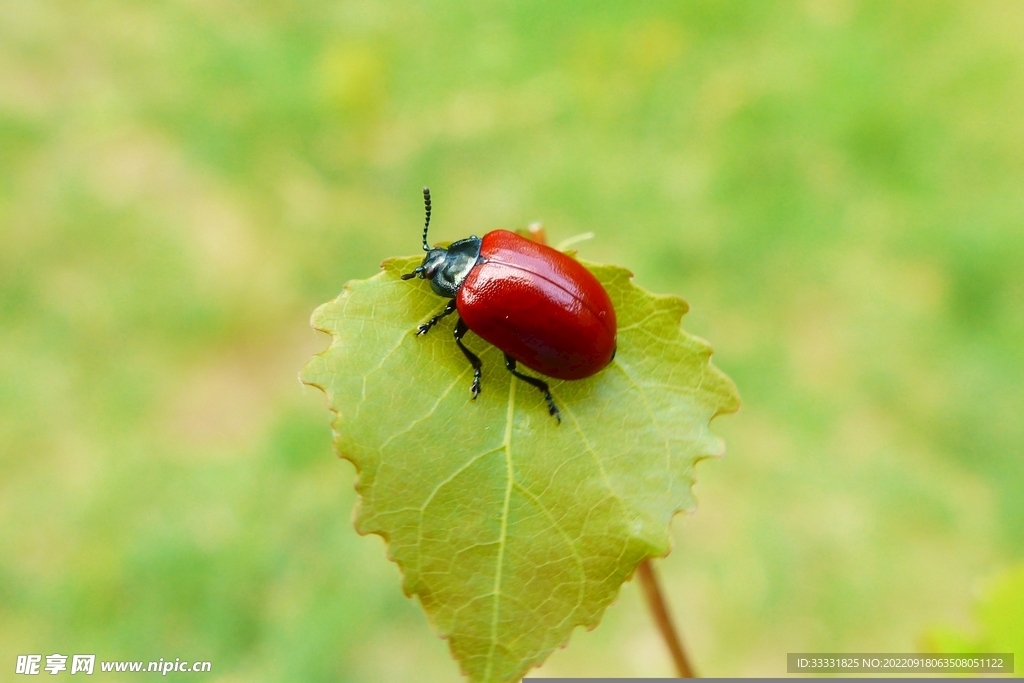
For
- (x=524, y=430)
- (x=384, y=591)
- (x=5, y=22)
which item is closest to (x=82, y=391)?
(x=384, y=591)

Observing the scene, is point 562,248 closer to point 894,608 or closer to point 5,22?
point 894,608

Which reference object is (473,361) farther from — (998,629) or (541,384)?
(998,629)

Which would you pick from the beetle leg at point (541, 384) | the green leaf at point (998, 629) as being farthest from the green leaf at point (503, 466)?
the green leaf at point (998, 629)

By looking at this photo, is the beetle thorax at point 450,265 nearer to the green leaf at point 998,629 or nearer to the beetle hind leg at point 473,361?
the beetle hind leg at point 473,361

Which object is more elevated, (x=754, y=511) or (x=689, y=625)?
(x=754, y=511)

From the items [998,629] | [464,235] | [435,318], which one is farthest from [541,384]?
[464,235]
